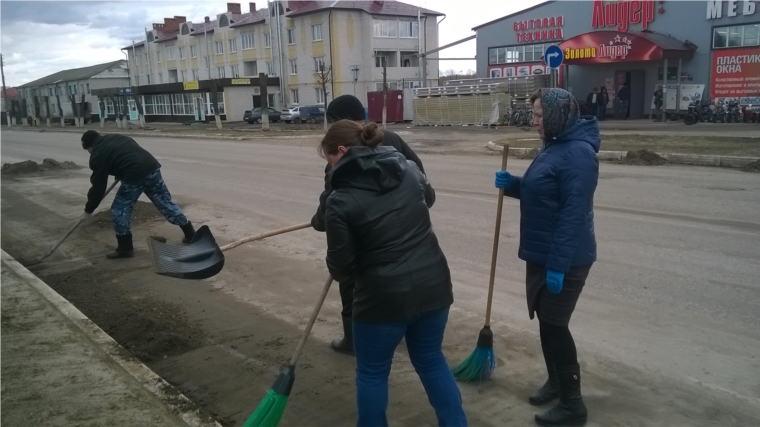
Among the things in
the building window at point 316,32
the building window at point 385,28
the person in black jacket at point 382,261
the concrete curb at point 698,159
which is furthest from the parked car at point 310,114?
the person in black jacket at point 382,261

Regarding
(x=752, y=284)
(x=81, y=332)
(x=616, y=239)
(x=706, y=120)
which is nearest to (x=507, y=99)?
(x=706, y=120)

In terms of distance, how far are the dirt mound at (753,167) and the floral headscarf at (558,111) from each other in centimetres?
1090

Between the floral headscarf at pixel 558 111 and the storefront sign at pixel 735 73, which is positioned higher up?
the storefront sign at pixel 735 73

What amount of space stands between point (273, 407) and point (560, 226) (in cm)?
178

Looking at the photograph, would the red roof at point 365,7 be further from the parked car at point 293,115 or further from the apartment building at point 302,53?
the parked car at point 293,115

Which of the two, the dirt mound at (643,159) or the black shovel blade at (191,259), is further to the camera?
the dirt mound at (643,159)

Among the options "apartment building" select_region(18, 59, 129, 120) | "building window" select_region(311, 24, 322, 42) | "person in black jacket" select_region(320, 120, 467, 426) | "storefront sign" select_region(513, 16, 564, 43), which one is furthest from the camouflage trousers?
"apartment building" select_region(18, 59, 129, 120)

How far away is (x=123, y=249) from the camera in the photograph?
305 inches

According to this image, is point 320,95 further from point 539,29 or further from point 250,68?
point 539,29

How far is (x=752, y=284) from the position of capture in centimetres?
554

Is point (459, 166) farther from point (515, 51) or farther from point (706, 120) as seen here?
point (515, 51)

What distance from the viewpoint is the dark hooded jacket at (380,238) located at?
9.14ft

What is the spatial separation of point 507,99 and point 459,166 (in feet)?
50.4

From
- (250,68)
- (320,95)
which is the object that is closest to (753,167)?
(320,95)
